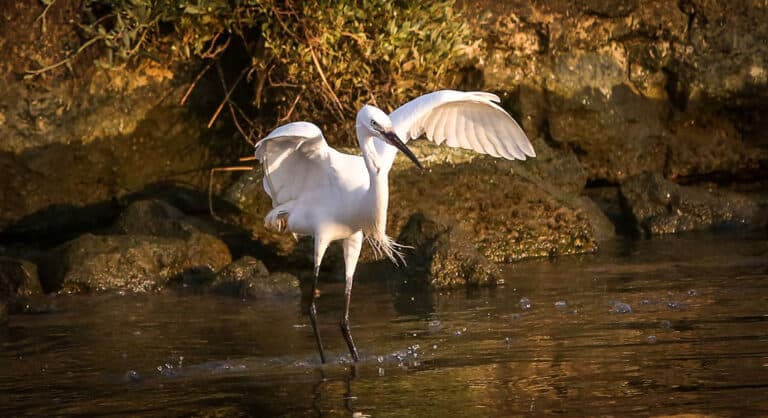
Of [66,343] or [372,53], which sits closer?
[66,343]

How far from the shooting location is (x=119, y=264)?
32.0ft

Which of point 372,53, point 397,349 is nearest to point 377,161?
point 397,349

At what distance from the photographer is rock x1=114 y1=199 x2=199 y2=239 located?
34.4ft

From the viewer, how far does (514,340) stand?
690 cm

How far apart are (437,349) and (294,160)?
1.53m

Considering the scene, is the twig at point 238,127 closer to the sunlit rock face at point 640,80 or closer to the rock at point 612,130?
the sunlit rock face at point 640,80

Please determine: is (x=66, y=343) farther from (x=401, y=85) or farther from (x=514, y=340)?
(x=401, y=85)

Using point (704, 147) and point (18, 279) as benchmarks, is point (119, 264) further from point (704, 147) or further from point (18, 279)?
point (704, 147)

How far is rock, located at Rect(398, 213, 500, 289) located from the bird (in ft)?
4.31

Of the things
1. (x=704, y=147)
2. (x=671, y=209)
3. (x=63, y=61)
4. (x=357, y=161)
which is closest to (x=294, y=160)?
(x=357, y=161)

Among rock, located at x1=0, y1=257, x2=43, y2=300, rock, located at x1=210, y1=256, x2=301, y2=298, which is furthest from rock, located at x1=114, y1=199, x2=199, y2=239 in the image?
rock, located at x1=0, y1=257, x2=43, y2=300

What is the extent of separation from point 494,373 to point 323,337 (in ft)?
6.56

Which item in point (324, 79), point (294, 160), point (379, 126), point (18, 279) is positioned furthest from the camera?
point (324, 79)

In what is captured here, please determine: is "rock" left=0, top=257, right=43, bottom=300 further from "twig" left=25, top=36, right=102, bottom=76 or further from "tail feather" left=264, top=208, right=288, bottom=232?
"tail feather" left=264, top=208, right=288, bottom=232
